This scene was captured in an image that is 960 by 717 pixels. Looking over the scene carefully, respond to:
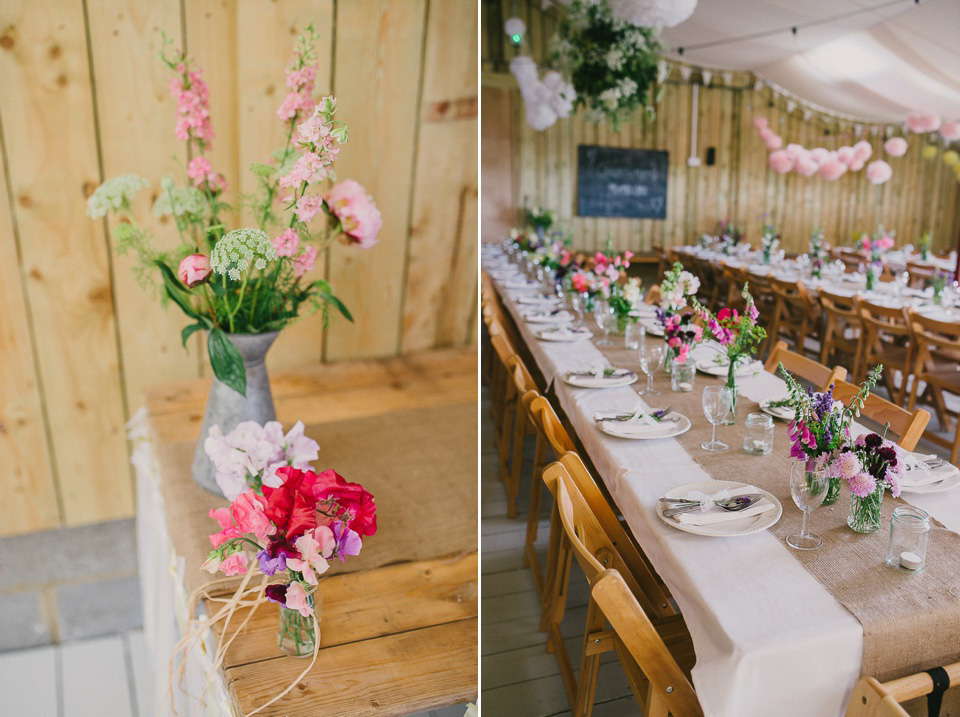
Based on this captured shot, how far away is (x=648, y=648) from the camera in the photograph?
109cm

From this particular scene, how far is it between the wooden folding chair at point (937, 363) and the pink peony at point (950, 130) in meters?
0.80

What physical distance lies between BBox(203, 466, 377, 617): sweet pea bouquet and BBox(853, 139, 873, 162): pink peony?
7.20 feet

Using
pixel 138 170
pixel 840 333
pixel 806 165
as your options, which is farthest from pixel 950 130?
pixel 138 170

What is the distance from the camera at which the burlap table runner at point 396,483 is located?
1.30 m

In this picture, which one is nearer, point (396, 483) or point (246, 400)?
point (246, 400)

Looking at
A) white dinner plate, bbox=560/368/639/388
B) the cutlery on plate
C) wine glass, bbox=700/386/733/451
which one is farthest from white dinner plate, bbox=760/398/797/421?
the cutlery on plate

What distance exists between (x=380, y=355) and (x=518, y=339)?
181 centimetres

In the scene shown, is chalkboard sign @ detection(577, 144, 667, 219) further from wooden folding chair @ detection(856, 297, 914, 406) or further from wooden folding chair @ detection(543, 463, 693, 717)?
wooden folding chair @ detection(543, 463, 693, 717)

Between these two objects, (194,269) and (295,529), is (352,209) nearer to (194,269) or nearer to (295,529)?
(194,269)

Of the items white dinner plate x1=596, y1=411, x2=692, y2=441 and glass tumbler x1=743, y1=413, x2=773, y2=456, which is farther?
white dinner plate x1=596, y1=411, x2=692, y2=441

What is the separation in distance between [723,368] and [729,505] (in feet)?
3.54

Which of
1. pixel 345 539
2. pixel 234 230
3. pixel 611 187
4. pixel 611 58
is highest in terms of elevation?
pixel 611 58

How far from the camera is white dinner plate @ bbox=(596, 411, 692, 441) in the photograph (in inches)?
68.2

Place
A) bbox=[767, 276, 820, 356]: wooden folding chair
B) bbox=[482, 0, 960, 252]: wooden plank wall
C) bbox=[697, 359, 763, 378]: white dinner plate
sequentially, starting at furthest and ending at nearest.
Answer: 1. bbox=[767, 276, 820, 356]: wooden folding chair
2. bbox=[482, 0, 960, 252]: wooden plank wall
3. bbox=[697, 359, 763, 378]: white dinner plate
